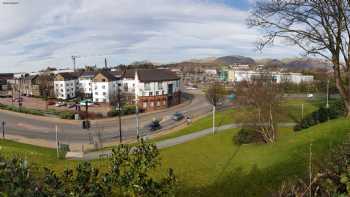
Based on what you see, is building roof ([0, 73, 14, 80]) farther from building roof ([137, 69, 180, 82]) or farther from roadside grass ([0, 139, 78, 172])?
roadside grass ([0, 139, 78, 172])

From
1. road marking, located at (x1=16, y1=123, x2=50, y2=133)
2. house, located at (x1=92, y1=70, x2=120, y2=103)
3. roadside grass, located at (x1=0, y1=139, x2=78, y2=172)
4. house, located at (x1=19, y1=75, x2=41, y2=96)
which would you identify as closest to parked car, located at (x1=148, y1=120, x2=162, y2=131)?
road marking, located at (x1=16, y1=123, x2=50, y2=133)

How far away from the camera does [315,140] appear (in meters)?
11.0

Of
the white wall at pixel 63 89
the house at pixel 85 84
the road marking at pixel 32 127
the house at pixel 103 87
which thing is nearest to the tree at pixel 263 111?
the road marking at pixel 32 127

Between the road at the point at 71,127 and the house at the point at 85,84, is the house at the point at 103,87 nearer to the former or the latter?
the house at the point at 85,84

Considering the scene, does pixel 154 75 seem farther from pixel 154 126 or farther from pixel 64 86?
pixel 64 86

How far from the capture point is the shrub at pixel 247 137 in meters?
21.8

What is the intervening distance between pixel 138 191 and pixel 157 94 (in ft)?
172

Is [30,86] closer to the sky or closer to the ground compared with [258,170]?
closer to the sky

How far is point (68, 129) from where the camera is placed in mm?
39031

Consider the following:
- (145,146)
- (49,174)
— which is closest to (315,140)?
(145,146)

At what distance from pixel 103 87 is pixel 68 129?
74.3ft

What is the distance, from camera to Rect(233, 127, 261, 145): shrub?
21781 millimetres

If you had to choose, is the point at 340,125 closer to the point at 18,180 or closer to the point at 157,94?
the point at 18,180

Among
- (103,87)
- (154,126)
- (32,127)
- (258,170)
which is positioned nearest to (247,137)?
(258,170)
